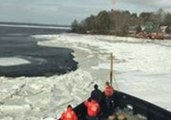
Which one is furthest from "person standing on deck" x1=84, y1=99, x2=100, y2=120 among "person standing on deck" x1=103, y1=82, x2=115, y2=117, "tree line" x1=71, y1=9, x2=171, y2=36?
"tree line" x1=71, y1=9, x2=171, y2=36

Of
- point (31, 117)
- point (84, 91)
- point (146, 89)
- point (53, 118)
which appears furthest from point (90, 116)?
point (146, 89)

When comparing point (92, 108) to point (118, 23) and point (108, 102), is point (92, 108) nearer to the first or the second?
point (108, 102)

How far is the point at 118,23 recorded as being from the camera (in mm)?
125938

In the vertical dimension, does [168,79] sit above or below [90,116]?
below

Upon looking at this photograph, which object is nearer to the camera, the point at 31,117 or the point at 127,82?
the point at 31,117

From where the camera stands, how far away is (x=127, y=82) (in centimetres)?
2203

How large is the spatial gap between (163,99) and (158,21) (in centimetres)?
12706

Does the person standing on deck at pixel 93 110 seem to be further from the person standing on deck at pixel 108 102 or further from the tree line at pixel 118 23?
the tree line at pixel 118 23

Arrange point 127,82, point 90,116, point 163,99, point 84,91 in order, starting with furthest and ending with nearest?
point 127,82 < point 84,91 < point 163,99 < point 90,116

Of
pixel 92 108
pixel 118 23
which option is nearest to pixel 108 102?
pixel 92 108

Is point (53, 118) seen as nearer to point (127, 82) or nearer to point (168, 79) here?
point (127, 82)

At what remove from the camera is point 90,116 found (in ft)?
39.4

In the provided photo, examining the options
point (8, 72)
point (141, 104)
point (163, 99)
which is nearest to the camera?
point (141, 104)

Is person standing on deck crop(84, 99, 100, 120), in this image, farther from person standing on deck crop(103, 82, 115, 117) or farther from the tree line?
the tree line
